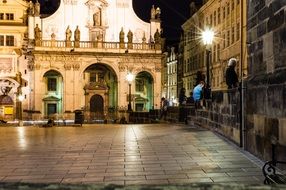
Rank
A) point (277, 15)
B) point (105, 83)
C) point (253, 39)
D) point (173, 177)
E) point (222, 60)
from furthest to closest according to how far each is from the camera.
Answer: point (105, 83) → point (222, 60) → point (253, 39) → point (277, 15) → point (173, 177)

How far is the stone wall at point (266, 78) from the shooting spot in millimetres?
7941

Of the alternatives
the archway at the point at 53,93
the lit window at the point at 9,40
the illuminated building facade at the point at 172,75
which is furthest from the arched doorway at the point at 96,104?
the illuminated building facade at the point at 172,75

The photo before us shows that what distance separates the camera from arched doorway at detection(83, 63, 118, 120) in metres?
54.1

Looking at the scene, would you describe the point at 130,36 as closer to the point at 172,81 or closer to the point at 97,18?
the point at 97,18

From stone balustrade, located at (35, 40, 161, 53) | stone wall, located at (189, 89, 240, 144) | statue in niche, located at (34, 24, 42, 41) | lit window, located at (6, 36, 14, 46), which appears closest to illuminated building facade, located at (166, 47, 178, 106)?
stone balustrade, located at (35, 40, 161, 53)

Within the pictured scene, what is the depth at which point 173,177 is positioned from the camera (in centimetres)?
758

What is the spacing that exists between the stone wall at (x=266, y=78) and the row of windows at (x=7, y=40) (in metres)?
46.5

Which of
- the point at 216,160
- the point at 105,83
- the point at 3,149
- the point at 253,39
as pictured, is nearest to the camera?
the point at 216,160

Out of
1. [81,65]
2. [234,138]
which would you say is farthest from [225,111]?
[81,65]

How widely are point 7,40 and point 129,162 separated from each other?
1861 inches

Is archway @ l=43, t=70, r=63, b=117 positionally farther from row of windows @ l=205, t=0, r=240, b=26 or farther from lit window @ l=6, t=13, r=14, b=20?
row of windows @ l=205, t=0, r=240, b=26

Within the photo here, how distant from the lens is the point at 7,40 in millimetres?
53188

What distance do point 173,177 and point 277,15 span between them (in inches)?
137

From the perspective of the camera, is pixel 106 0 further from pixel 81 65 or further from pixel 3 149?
pixel 3 149
